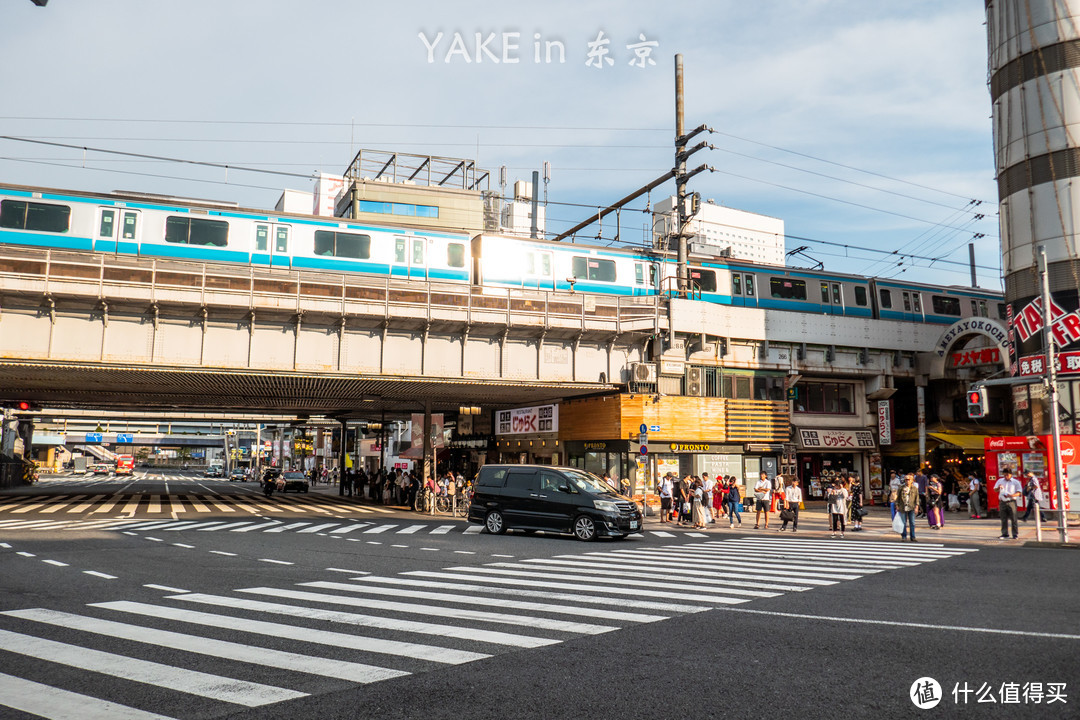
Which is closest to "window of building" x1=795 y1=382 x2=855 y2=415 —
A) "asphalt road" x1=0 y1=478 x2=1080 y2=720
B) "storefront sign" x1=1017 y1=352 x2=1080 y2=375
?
"storefront sign" x1=1017 y1=352 x2=1080 y2=375

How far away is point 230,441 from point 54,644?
395ft

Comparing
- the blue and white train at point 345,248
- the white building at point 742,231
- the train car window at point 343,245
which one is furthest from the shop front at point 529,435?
the white building at point 742,231

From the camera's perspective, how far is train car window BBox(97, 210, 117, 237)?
24375 mm

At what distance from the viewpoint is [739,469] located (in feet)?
116

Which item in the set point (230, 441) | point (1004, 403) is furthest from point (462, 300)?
point (230, 441)

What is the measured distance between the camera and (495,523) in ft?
70.7

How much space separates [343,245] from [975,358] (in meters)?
33.1

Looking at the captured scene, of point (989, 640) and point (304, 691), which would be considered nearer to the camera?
point (304, 691)

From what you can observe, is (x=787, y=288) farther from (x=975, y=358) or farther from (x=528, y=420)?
(x=528, y=420)

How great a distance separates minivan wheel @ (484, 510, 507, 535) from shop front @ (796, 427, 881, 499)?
22687 millimetres

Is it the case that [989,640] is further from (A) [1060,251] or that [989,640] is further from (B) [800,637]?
(A) [1060,251]

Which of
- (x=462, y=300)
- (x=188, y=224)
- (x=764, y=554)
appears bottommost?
(x=764, y=554)

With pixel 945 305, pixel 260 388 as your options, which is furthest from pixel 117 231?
pixel 945 305

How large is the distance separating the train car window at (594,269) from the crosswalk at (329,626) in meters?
18.2
